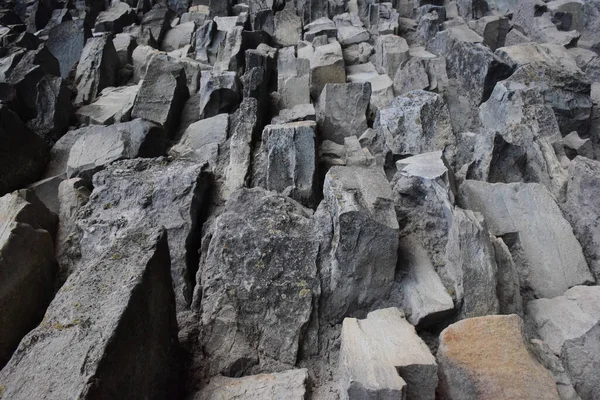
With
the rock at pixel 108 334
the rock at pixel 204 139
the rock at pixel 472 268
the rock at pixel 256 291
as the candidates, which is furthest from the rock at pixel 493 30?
the rock at pixel 108 334

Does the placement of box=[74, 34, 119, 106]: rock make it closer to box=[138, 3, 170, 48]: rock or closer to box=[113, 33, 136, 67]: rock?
box=[113, 33, 136, 67]: rock

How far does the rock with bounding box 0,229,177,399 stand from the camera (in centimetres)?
167

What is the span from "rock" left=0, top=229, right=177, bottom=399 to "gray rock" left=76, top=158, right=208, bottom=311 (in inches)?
33.7

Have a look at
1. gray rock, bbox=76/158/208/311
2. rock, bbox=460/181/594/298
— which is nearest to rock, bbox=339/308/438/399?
gray rock, bbox=76/158/208/311

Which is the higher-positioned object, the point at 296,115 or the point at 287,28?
the point at 287,28

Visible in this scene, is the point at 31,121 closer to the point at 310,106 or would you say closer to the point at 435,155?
the point at 310,106

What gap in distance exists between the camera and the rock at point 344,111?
4883mm

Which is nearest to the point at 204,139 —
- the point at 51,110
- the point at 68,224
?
the point at 68,224

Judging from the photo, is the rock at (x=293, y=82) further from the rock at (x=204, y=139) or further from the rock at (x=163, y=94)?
the rock at (x=163, y=94)

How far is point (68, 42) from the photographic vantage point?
716 centimetres

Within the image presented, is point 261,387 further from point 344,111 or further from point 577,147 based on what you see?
point 577,147

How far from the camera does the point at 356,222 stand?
2.75 metres

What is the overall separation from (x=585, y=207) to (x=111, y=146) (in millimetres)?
4106

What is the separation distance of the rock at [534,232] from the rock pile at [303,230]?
0.01 m
